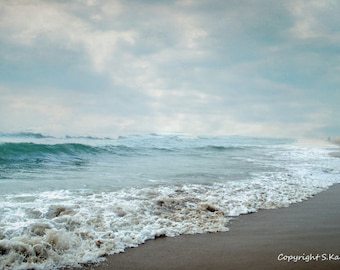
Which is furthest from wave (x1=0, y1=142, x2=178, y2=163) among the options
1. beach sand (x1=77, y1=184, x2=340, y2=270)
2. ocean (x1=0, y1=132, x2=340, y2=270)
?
beach sand (x1=77, y1=184, x2=340, y2=270)

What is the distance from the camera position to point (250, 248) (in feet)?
16.1

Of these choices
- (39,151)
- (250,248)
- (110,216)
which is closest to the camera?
(250,248)

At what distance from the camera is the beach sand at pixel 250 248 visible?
14.1 ft

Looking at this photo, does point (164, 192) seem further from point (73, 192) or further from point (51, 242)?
point (51, 242)

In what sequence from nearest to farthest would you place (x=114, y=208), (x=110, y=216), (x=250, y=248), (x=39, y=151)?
(x=250, y=248) → (x=110, y=216) → (x=114, y=208) → (x=39, y=151)

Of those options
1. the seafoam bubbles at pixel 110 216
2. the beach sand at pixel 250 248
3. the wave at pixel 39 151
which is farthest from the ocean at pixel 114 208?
the wave at pixel 39 151

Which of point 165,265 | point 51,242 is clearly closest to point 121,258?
point 165,265

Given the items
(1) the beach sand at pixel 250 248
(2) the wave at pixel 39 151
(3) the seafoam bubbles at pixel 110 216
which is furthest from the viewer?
(2) the wave at pixel 39 151

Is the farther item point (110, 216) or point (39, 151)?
point (39, 151)

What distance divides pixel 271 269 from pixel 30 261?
3.36 m

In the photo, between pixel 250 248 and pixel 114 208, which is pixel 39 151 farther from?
pixel 250 248

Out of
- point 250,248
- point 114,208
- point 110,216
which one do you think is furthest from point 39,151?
point 250,248

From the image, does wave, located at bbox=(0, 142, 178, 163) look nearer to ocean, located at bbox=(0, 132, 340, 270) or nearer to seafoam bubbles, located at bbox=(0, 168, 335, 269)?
ocean, located at bbox=(0, 132, 340, 270)

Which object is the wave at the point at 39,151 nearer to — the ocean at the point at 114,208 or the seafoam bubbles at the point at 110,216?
the ocean at the point at 114,208
